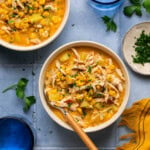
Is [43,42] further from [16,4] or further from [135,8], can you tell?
[135,8]

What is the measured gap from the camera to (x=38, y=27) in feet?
5.67

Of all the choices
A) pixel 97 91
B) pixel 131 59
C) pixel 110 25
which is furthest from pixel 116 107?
pixel 110 25

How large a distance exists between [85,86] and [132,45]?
307mm

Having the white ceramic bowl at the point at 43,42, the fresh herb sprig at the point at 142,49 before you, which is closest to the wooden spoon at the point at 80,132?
the white ceramic bowl at the point at 43,42

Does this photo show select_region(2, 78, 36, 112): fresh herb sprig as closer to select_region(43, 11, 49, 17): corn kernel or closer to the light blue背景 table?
the light blue背景 table

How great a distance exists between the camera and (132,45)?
1.85 metres

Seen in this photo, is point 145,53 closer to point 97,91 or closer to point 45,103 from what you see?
point 97,91

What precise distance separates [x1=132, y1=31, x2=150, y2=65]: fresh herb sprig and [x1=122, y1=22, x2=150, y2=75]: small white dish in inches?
0.5

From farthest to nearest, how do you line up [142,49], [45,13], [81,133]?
[142,49] < [45,13] < [81,133]

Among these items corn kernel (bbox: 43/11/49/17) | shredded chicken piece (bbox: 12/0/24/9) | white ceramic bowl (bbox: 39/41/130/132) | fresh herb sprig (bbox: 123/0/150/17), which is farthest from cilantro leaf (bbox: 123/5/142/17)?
shredded chicken piece (bbox: 12/0/24/9)

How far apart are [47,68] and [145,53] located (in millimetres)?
428

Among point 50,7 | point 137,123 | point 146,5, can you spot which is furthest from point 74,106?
point 146,5

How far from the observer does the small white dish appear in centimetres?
183

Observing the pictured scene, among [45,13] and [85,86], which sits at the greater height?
[45,13]
